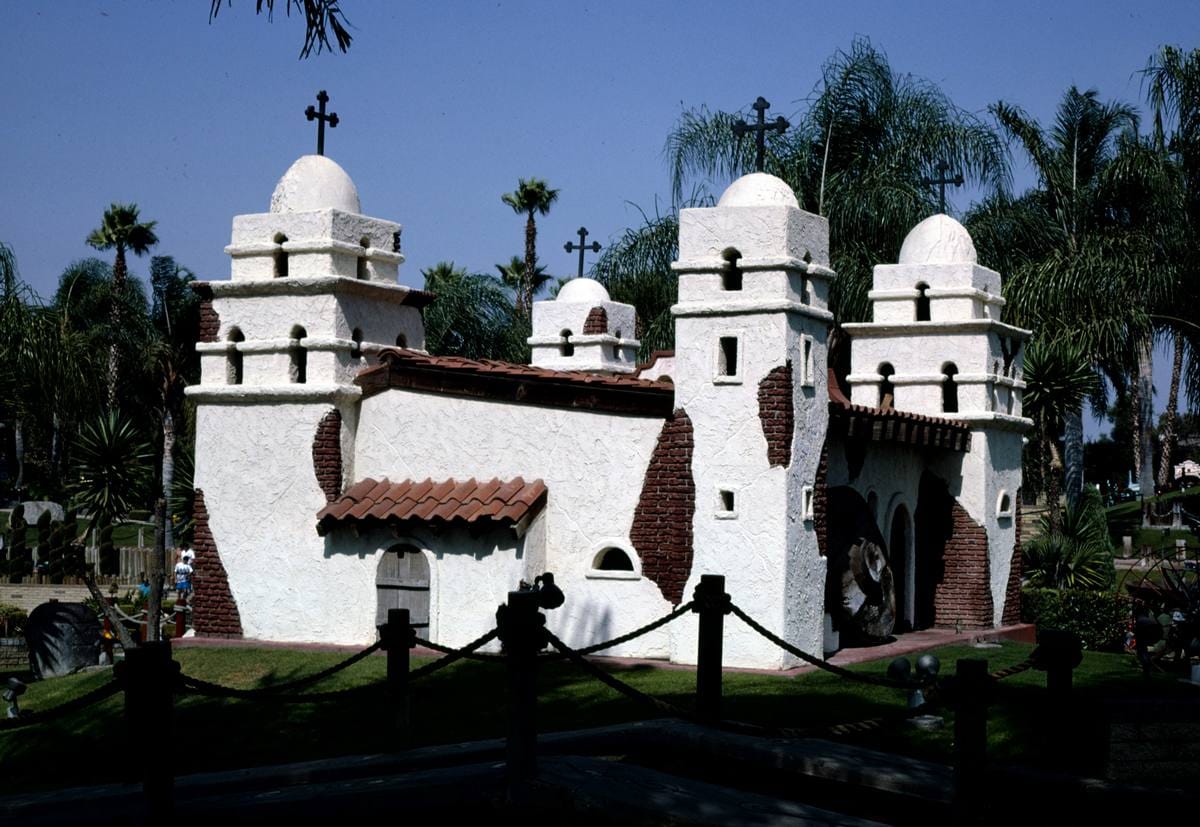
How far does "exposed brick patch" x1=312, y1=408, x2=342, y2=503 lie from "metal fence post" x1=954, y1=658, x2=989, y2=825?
11.5m

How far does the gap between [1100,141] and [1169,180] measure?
6670 millimetres

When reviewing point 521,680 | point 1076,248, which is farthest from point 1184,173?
point 521,680

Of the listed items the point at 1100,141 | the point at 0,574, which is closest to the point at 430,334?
the point at 0,574

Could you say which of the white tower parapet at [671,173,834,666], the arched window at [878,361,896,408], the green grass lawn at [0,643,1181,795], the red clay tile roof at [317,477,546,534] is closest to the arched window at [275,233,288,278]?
the red clay tile roof at [317,477,546,534]

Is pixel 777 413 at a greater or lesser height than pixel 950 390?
lesser

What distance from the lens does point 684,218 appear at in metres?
18.3

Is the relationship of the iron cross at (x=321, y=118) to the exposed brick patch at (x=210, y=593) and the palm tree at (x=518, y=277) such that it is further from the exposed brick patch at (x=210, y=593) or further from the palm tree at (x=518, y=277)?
the palm tree at (x=518, y=277)

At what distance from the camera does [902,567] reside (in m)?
21.7

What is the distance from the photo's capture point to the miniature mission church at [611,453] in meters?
17.7

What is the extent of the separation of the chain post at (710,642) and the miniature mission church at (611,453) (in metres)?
5.06

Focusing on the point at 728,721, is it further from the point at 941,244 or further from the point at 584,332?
the point at 584,332

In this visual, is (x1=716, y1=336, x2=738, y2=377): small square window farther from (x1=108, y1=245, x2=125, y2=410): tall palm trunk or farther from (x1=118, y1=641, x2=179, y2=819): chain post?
(x1=108, y1=245, x2=125, y2=410): tall palm trunk

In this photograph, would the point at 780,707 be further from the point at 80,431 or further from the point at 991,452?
the point at 80,431

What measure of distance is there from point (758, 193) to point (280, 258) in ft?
20.1
